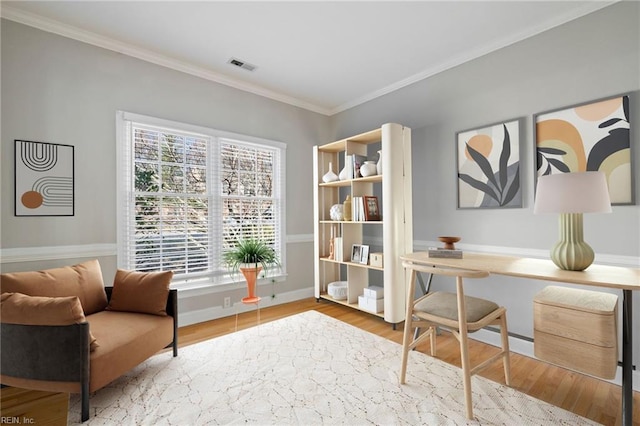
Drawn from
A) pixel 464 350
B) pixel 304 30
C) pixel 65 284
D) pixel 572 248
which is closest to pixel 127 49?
pixel 304 30

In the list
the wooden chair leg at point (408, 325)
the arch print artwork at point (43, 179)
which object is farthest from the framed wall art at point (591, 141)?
the arch print artwork at point (43, 179)

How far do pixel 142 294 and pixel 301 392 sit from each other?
1.44 metres

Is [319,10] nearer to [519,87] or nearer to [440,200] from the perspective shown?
[519,87]

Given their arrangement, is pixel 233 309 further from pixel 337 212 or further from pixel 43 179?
pixel 43 179

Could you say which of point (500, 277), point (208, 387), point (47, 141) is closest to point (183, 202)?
point (47, 141)

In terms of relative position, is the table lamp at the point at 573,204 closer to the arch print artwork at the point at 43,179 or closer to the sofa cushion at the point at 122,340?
the sofa cushion at the point at 122,340

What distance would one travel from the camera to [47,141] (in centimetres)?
253

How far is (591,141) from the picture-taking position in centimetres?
228

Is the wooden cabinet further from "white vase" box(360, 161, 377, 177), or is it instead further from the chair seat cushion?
the chair seat cushion

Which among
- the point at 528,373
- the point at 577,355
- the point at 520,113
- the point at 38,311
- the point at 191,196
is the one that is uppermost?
the point at 520,113

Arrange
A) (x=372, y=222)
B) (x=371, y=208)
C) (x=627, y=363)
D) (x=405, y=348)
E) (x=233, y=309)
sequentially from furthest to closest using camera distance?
(x=233, y=309)
(x=371, y=208)
(x=372, y=222)
(x=405, y=348)
(x=627, y=363)

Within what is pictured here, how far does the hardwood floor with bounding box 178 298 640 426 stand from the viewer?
185 cm

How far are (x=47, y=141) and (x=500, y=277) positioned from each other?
13.7ft

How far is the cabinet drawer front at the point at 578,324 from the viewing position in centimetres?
161
